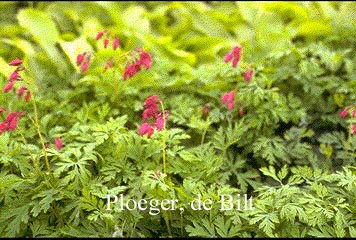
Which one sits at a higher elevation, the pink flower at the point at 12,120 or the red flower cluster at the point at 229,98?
the red flower cluster at the point at 229,98

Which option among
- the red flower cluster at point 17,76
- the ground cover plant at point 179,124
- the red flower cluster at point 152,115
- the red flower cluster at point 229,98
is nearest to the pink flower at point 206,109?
the ground cover plant at point 179,124

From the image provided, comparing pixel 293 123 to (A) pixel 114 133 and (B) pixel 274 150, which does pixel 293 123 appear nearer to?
(B) pixel 274 150

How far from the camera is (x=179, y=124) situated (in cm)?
264

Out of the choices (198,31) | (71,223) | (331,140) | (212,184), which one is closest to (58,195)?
(71,223)

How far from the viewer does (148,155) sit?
7.36 feet

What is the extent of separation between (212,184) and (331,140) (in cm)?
69

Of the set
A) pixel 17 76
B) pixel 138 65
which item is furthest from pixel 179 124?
pixel 17 76

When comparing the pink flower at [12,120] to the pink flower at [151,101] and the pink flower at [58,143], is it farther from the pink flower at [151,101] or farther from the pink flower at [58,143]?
the pink flower at [151,101]

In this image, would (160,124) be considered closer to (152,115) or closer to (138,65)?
(152,115)

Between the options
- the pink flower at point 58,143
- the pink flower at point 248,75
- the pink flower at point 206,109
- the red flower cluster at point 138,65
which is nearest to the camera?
the pink flower at point 58,143

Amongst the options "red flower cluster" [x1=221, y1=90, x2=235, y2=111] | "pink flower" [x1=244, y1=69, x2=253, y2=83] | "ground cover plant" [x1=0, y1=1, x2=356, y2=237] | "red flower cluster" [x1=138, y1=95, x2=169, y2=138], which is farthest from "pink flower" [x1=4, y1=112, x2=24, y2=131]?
"pink flower" [x1=244, y1=69, x2=253, y2=83]

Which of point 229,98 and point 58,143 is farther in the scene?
point 229,98

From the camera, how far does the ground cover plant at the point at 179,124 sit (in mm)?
2002

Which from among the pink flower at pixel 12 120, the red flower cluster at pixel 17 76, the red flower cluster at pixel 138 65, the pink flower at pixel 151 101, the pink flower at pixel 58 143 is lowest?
the pink flower at pixel 58 143
